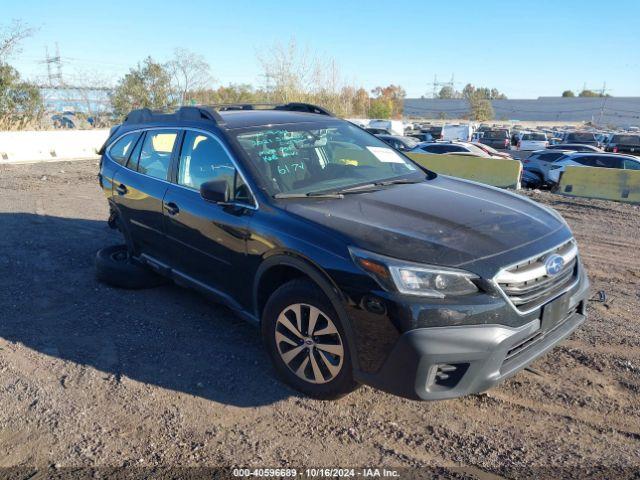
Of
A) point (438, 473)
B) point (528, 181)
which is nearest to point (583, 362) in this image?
point (438, 473)

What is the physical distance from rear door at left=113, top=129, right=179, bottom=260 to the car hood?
166cm

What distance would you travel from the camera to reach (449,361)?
2.72 meters

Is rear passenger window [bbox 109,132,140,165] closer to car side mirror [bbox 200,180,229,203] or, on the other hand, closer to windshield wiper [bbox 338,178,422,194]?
car side mirror [bbox 200,180,229,203]

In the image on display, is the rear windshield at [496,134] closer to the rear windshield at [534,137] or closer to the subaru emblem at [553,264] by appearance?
the rear windshield at [534,137]

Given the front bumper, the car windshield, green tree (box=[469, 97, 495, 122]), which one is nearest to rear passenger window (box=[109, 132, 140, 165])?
the car windshield

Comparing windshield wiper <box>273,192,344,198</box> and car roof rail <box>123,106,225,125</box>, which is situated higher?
car roof rail <box>123,106,225,125</box>

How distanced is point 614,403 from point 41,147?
62.1ft

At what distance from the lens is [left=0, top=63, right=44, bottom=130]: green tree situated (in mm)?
22750

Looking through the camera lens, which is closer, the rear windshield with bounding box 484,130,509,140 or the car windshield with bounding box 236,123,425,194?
the car windshield with bounding box 236,123,425,194

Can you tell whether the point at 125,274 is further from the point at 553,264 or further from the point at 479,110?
the point at 479,110

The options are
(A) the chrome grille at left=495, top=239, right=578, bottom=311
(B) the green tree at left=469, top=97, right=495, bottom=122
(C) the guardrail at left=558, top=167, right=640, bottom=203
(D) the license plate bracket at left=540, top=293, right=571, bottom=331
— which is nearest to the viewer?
(A) the chrome grille at left=495, top=239, right=578, bottom=311

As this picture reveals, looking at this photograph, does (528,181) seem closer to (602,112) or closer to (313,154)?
(313,154)

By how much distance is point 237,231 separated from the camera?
3.63 meters

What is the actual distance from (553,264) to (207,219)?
2.43 m
